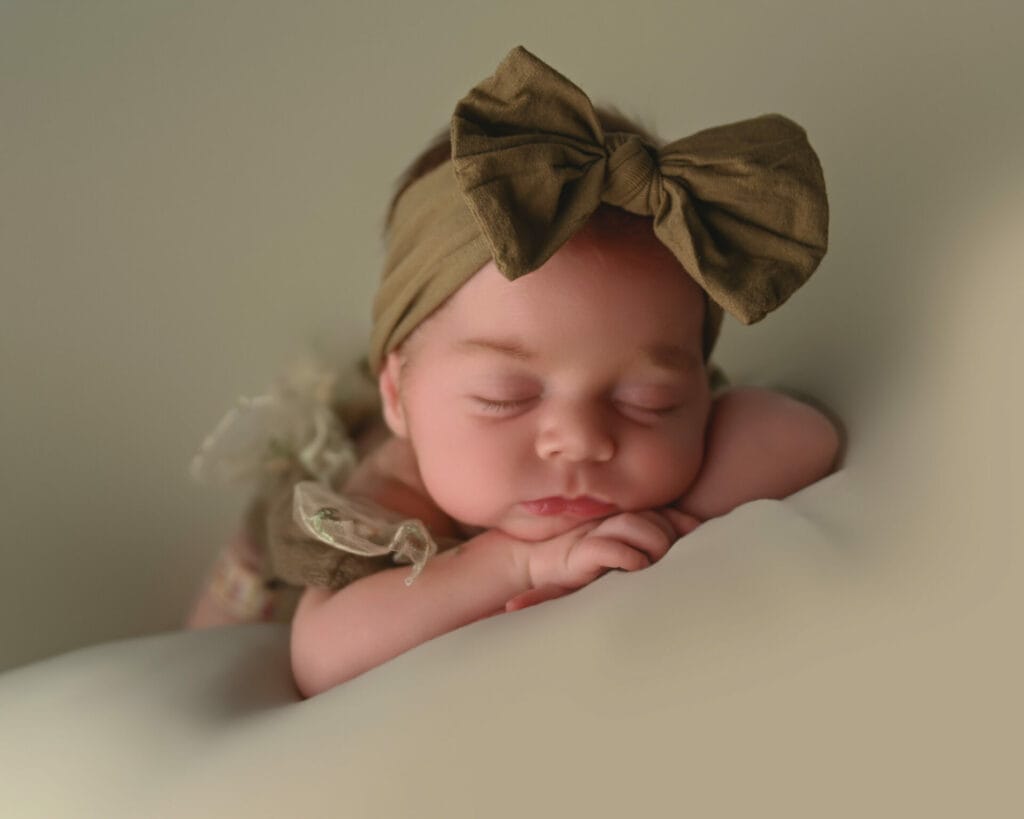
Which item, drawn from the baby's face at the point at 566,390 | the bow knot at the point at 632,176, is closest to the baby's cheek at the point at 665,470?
the baby's face at the point at 566,390

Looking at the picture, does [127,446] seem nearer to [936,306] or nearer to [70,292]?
[70,292]

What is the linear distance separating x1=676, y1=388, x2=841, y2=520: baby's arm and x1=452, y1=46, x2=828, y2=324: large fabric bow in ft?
0.62

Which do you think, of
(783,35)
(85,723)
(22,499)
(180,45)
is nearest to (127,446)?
(22,499)

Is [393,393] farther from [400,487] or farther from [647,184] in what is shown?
[647,184]

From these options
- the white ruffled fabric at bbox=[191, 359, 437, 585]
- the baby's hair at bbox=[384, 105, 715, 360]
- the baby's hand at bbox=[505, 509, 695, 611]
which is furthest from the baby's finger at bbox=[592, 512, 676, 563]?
the white ruffled fabric at bbox=[191, 359, 437, 585]

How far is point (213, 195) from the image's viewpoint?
141 cm

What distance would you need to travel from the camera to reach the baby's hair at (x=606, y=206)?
3.19 ft

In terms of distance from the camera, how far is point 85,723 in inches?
33.4

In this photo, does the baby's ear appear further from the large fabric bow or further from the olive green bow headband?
the large fabric bow

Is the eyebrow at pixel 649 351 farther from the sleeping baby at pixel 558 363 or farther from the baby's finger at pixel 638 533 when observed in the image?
the baby's finger at pixel 638 533

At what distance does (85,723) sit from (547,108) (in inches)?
24.2

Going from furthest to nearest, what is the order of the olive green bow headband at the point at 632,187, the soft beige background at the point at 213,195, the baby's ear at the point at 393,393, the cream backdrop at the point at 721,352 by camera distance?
the soft beige background at the point at 213,195, the baby's ear at the point at 393,393, the olive green bow headband at the point at 632,187, the cream backdrop at the point at 721,352

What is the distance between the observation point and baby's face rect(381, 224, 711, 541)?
95 cm

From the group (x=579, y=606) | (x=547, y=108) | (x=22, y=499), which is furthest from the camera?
(x=22, y=499)
